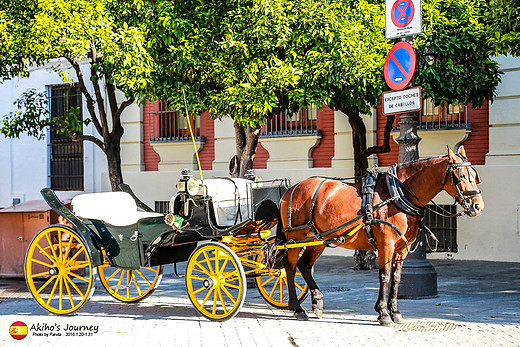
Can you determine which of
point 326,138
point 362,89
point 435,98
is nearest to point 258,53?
point 362,89

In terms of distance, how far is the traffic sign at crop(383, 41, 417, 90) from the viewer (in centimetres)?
947

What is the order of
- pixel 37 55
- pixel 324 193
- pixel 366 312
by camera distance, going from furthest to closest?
pixel 37 55 → pixel 366 312 → pixel 324 193

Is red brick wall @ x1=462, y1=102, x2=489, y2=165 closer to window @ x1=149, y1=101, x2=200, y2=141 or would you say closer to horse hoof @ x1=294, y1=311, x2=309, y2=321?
window @ x1=149, y1=101, x2=200, y2=141

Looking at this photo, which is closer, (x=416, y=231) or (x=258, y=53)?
(x=416, y=231)

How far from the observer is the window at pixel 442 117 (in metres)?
14.9

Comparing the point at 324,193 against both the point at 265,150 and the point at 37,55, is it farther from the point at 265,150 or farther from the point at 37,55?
the point at 265,150

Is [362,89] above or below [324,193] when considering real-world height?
above

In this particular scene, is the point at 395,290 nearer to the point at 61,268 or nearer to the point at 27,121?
the point at 61,268

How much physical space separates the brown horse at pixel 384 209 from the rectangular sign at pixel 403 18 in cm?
225

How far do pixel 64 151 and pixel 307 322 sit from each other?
43.0 ft

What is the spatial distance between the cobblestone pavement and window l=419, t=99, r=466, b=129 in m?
4.12

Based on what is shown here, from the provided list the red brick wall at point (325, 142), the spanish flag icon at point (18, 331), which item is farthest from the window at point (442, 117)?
the spanish flag icon at point (18, 331)

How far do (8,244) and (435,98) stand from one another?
758 centimetres

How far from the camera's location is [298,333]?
311 inches
